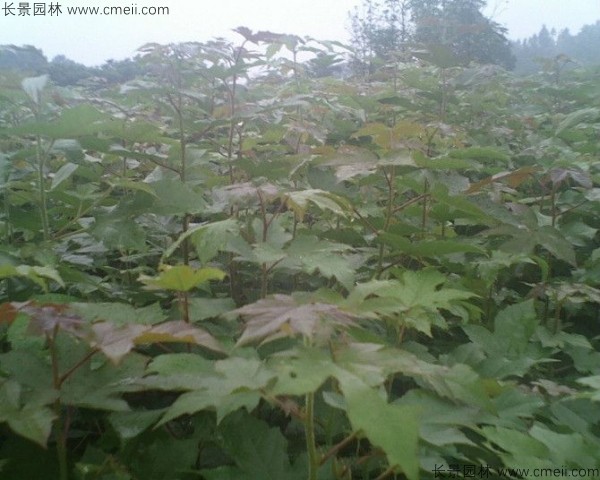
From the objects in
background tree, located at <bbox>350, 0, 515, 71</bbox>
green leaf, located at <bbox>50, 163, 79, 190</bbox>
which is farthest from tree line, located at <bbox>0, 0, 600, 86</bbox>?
green leaf, located at <bbox>50, 163, 79, 190</bbox>

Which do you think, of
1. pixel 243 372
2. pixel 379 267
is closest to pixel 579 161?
pixel 379 267

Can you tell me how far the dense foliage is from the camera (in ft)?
2.44

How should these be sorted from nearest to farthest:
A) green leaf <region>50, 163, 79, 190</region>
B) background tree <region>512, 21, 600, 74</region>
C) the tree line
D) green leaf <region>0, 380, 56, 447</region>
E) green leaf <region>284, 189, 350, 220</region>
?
1. green leaf <region>0, 380, 56, 447</region>
2. green leaf <region>284, 189, 350, 220</region>
3. green leaf <region>50, 163, 79, 190</region>
4. the tree line
5. background tree <region>512, 21, 600, 74</region>

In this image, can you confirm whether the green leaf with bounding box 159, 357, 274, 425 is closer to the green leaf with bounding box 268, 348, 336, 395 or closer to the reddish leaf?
the green leaf with bounding box 268, 348, 336, 395

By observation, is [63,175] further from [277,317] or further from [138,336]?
[277,317]

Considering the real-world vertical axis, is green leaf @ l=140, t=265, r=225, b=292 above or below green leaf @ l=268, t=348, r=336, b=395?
below

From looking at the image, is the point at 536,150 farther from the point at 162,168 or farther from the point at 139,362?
the point at 139,362

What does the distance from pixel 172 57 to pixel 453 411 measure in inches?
49.6

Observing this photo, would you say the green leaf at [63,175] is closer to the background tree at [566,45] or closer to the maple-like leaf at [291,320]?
the maple-like leaf at [291,320]

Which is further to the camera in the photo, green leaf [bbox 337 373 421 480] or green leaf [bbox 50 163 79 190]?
green leaf [bbox 50 163 79 190]

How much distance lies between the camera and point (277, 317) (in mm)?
697

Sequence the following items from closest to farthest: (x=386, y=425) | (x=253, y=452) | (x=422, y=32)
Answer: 1. (x=386, y=425)
2. (x=253, y=452)
3. (x=422, y=32)

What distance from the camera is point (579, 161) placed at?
2074 millimetres

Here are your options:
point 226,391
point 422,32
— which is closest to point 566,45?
point 422,32
